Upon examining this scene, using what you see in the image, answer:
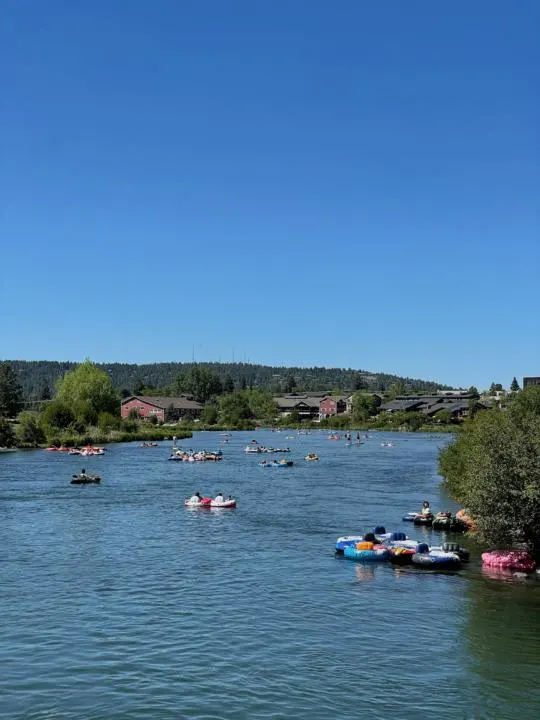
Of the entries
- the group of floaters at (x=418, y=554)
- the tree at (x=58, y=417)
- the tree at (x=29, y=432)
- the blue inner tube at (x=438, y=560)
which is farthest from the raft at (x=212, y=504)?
the tree at (x=58, y=417)

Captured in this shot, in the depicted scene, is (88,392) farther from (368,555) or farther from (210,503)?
(368,555)

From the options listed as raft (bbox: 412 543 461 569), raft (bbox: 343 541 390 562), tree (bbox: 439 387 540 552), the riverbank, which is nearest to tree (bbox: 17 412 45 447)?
the riverbank

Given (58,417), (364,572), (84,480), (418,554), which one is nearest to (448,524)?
(418,554)

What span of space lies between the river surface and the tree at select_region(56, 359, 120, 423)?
4030 inches

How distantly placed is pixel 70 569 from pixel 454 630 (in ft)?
66.6

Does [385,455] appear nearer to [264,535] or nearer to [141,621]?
[264,535]

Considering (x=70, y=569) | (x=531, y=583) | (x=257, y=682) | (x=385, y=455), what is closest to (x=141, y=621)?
(x=257, y=682)

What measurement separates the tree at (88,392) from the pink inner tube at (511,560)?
12601 centimetres

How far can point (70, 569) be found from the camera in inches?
1642

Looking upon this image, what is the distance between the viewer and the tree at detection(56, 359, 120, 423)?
163 m

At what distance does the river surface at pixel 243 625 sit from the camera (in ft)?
80.2

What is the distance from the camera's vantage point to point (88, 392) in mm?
168375

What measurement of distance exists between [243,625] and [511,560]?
57.3 ft

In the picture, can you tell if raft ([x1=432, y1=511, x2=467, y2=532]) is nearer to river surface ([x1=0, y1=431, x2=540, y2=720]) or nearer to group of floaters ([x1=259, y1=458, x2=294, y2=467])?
river surface ([x1=0, y1=431, x2=540, y2=720])
